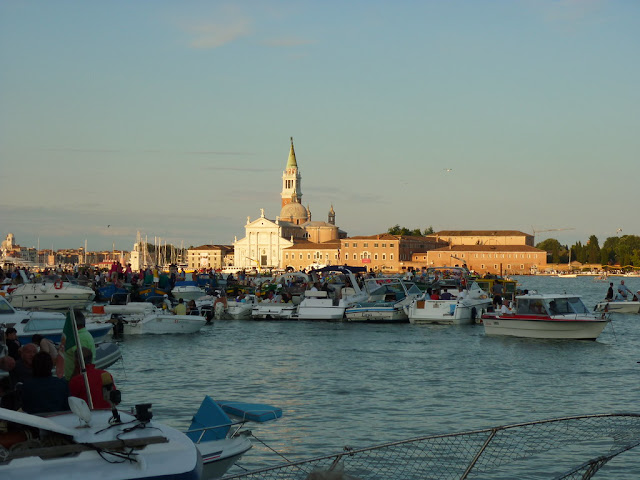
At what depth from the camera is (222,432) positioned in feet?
27.9

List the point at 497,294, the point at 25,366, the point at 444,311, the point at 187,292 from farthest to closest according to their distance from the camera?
the point at 187,292 < the point at 497,294 < the point at 444,311 < the point at 25,366

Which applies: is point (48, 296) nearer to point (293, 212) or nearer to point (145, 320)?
point (145, 320)

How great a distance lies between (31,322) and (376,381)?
22.9 feet

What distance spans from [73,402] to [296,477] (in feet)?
6.99

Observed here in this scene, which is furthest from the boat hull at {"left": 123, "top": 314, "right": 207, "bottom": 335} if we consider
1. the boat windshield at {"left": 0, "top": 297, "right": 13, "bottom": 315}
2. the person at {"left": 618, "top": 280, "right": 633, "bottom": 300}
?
the person at {"left": 618, "top": 280, "right": 633, "bottom": 300}

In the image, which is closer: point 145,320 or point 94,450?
point 94,450

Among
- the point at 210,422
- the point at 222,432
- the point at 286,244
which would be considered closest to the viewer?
the point at 222,432

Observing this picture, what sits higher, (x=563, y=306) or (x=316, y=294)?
(x=316, y=294)

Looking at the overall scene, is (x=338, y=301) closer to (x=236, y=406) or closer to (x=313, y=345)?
(x=313, y=345)

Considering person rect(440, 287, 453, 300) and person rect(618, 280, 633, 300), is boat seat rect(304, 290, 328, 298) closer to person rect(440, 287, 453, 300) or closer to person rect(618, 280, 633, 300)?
person rect(440, 287, 453, 300)

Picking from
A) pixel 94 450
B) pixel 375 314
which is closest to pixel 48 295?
pixel 375 314

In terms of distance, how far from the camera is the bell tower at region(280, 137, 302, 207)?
18625 cm

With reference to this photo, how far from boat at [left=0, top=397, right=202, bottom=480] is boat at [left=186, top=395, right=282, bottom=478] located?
1.67 meters

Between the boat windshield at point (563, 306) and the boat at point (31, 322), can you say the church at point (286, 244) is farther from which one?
the boat at point (31, 322)
